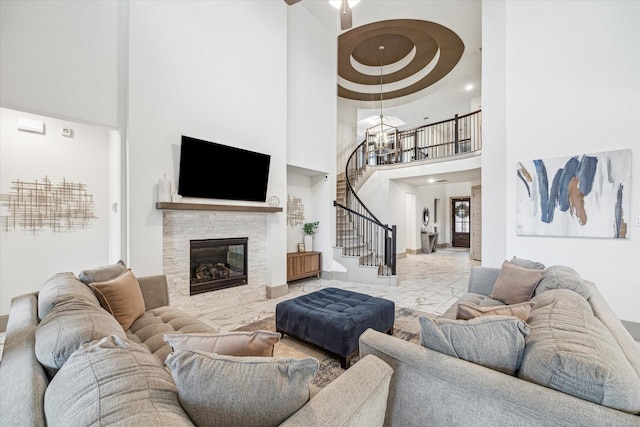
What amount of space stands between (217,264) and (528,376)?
377 centimetres

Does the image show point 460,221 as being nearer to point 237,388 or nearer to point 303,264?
point 303,264

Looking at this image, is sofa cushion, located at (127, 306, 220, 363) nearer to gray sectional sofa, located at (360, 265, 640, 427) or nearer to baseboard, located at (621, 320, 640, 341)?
gray sectional sofa, located at (360, 265, 640, 427)

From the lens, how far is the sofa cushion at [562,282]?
6.12 ft

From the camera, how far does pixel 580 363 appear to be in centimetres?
92

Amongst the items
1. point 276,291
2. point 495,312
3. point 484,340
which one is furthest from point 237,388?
point 276,291

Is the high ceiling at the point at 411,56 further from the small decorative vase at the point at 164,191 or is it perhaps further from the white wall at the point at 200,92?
the small decorative vase at the point at 164,191

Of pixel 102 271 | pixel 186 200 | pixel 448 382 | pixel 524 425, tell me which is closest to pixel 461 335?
pixel 448 382

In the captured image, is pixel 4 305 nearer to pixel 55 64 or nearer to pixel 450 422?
pixel 55 64

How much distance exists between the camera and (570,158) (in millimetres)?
3379

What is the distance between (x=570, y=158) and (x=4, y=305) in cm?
706

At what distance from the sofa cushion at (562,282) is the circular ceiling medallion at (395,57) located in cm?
538

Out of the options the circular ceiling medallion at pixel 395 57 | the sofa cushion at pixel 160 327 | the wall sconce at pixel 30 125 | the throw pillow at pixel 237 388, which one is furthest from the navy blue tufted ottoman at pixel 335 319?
the circular ceiling medallion at pixel 395 57

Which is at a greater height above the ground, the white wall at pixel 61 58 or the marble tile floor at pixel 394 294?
the white wall at pixel 61 58

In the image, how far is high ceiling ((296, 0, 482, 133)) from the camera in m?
5.13
